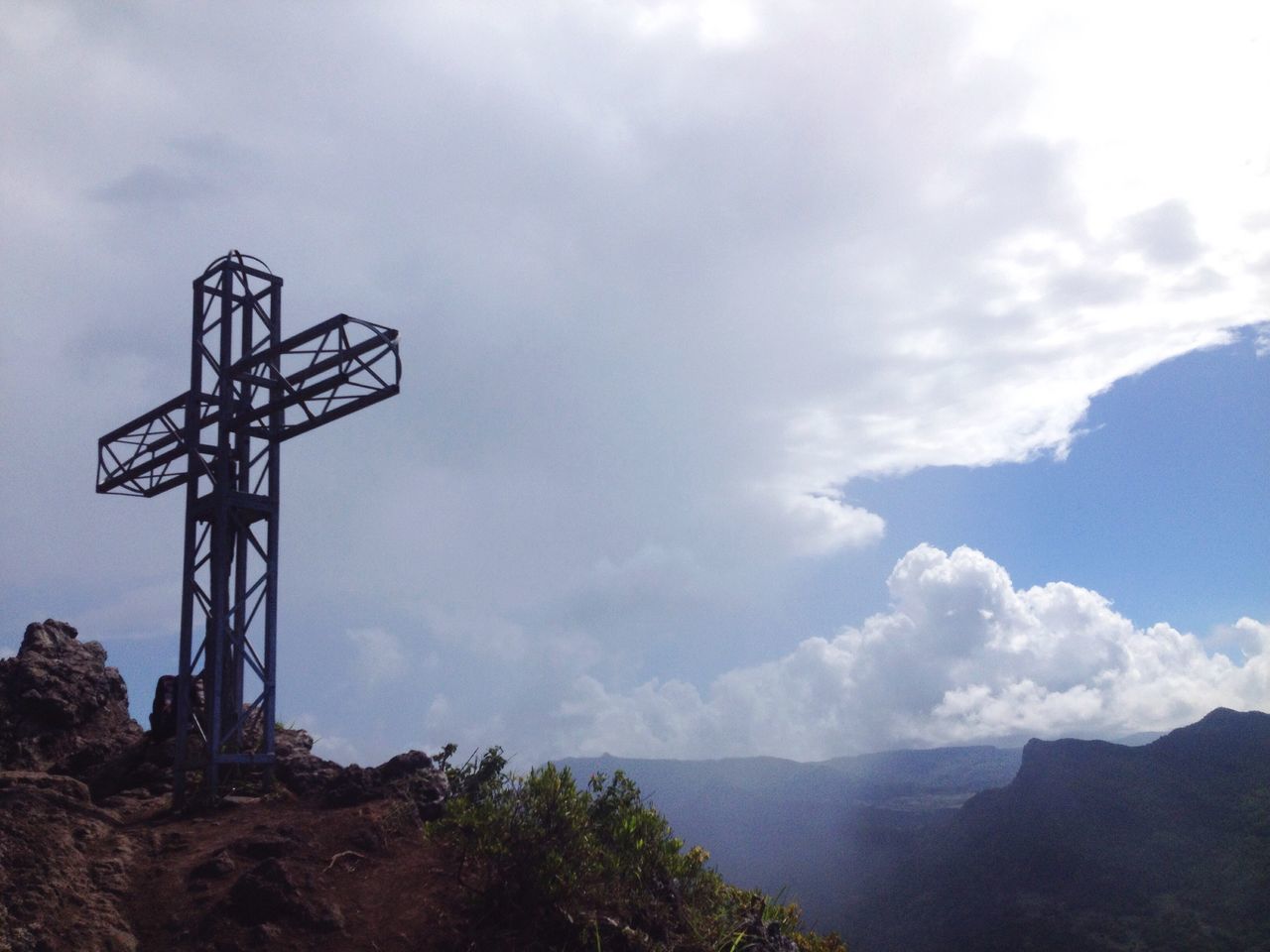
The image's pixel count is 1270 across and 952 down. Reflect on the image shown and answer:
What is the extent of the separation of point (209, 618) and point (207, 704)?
1278mm

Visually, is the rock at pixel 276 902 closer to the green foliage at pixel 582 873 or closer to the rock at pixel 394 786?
the green foliage at pixel 582 873

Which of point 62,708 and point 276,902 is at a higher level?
point 62,708

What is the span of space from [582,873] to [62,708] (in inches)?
472

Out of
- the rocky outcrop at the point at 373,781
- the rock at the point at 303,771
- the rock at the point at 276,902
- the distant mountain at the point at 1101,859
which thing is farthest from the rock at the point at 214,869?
the distant mountain at the point at 1101,859

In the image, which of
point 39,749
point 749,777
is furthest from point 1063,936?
point 749,777

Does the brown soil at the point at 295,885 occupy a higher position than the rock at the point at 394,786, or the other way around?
the rock at the point at 394,786

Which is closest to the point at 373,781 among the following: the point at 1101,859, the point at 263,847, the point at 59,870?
the point at 263,847

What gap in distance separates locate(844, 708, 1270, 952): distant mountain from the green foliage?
242ft

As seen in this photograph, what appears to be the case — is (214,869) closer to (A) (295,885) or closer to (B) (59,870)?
(A) (295,885)

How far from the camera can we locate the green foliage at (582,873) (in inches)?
422

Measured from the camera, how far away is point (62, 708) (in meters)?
18.0

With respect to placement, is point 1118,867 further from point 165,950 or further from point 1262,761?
point 165,950

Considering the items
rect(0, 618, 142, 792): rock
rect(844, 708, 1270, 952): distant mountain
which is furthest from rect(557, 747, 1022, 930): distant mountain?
rect(0, 618, 142, 792): rock

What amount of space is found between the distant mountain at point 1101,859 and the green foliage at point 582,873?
7386 cm
